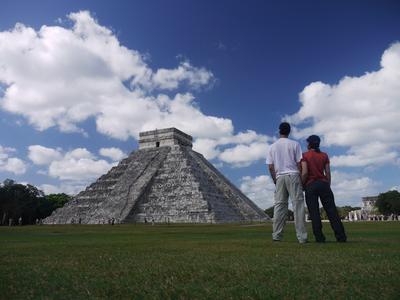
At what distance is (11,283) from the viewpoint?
10.9ft

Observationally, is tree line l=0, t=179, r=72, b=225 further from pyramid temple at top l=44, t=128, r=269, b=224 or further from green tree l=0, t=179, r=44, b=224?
pyramid temple at top l=44, t=128, r=269, b=224

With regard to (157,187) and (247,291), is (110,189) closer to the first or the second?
(157,187)

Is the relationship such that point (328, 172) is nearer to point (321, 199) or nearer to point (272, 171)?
point (321, 199)

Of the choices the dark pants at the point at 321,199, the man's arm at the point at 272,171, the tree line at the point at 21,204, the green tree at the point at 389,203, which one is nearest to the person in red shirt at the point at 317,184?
the dark pants at the point at 321,199

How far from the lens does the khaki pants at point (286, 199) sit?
23.6ft

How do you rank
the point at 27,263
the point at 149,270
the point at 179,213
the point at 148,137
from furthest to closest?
the point at 148,137 < the point at 179,213 < the point at 27,263 < the point at 149,270

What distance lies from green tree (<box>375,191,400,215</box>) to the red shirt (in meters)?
80.4

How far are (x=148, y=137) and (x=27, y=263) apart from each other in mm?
55514

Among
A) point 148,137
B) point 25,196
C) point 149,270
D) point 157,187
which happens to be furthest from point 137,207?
point 149,270

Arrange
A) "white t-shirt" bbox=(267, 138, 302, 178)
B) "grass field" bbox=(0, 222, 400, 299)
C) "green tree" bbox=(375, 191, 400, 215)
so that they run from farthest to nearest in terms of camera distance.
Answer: "green tree" bbox=(375, 191, 400, 215) < "white t-shirt" bbox=(267, 138, 302, 178) < "grass field" bbox=(0, 222, 400, 299)

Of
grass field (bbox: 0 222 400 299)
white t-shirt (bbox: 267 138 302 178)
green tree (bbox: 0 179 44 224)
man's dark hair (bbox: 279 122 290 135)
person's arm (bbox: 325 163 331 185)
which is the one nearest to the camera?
grass field (bbox: 0 222 400 299)

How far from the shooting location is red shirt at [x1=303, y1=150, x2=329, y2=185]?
7.54m

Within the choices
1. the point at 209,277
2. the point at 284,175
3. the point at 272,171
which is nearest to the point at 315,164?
the point at 284,175

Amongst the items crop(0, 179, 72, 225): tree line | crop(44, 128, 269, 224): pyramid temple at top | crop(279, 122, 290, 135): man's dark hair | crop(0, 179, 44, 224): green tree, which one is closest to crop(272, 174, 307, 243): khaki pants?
crop(279, 122, 290, 135): man's dark hair
